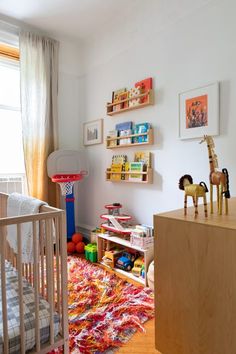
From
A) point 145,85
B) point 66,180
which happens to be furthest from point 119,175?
point 145,85

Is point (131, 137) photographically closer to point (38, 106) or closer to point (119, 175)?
point (119, 175)

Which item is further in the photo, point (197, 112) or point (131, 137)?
point (131, 137)

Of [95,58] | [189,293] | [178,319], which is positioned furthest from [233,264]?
[95,58]

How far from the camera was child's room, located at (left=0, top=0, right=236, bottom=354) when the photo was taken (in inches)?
39.8

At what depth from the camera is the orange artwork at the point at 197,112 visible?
1.90 metres

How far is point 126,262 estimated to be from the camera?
89.2 inches

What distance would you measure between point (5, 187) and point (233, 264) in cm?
260

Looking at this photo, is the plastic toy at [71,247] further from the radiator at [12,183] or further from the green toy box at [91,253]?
the radiator at [12,183]

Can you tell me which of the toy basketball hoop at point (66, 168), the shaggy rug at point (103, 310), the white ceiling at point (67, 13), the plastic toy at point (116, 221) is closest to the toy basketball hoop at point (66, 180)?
the toy basketball hoop at point (66, 168)

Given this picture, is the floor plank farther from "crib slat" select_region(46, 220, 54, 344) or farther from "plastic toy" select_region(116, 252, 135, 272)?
"plastic toy" select_region(116, 252, 135, 272)

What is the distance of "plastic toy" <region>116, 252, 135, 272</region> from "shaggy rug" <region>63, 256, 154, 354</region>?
0.13m

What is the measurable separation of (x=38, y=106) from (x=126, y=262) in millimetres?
2034

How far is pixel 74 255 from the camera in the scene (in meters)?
2.81

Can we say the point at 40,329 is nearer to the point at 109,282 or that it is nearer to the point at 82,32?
the point at 109,282
